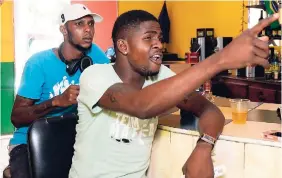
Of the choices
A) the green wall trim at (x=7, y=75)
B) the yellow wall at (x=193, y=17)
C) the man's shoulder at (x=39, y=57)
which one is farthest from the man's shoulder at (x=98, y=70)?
the yellow wall at (x=193, y=17)

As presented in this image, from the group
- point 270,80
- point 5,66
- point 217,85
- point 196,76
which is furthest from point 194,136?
point 5,66

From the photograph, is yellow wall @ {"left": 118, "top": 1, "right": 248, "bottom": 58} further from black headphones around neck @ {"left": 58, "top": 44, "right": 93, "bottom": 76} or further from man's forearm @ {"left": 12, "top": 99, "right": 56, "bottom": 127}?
man's forearm @ {"left": 12, "top": 99, "right": 56, "bottom": 127}

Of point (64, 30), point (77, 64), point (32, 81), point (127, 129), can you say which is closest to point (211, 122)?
point (127, 129)

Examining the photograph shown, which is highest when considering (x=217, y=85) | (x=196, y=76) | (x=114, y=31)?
(x=114, y=31)

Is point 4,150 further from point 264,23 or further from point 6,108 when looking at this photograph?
point 264,23

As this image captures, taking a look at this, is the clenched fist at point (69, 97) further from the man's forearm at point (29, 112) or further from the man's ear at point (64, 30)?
the man's ear at point (64, 30)

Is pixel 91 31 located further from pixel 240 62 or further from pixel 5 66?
pixel 5 66

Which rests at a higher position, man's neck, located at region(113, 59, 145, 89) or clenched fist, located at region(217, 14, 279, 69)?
clenched fist, located at region(217, 14, 279, 69)

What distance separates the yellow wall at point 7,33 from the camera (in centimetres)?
417

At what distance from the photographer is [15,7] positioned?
424 cm

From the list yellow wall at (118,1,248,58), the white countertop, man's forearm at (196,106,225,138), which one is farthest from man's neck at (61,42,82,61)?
yellow wall at (118,1,248,58)

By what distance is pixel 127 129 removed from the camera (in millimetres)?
1411

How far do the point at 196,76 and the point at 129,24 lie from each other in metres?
0.48

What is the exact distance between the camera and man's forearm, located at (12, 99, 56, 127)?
77.6 inches
